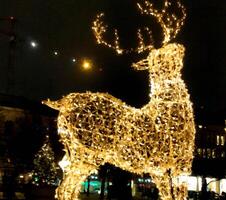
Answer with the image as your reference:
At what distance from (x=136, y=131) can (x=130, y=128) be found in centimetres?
12

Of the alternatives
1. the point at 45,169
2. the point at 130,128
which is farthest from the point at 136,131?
the point at 45,169

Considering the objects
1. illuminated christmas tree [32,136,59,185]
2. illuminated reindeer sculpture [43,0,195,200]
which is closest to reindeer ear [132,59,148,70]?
illuminated reindeer sculpture [43,0,195,200]

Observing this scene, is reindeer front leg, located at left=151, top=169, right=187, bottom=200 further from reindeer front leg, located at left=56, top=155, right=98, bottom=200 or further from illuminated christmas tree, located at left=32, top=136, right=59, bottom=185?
illuminated christmas tree, located at left=32, top=136, right=59, bottom=185

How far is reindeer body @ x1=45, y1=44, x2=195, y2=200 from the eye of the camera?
32.0ft

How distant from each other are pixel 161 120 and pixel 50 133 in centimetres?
2382

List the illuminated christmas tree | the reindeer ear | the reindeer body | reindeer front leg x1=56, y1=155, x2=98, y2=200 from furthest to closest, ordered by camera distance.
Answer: the illuminated christmas tree < the reindeer ear < the reindeer body < reindeer front leg x1=56, y1=155, x2=98, y2=200

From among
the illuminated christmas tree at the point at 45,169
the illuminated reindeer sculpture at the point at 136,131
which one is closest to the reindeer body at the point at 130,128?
the illuminated reindeer sculpture at the point at 136,131

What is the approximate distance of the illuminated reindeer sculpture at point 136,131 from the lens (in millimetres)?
9703

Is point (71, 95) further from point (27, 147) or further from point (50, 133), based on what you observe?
point (50, 133)

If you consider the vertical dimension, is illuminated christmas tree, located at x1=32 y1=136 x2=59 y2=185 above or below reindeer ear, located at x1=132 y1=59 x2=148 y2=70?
below

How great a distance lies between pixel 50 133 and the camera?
109 feet

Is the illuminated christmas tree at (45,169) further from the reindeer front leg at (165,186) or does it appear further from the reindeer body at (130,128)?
the reindeer front leg at (165,186)

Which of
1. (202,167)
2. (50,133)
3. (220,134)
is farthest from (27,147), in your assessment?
(220,134)

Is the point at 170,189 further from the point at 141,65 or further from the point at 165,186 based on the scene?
the point at 141,65
